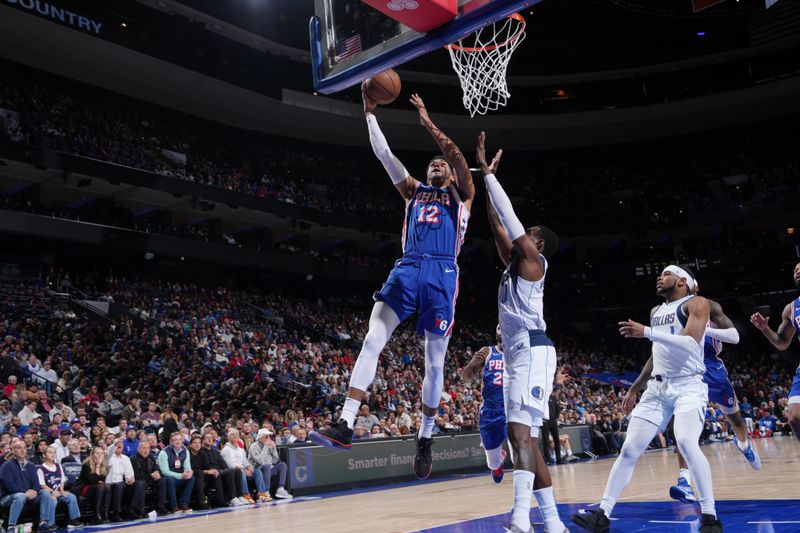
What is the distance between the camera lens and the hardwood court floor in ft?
25.9

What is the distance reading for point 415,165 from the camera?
37.7 metres

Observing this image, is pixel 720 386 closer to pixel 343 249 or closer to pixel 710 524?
pixel 710 524

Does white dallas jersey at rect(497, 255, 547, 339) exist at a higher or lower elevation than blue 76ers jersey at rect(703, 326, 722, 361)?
higher

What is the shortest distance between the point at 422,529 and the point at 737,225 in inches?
1276

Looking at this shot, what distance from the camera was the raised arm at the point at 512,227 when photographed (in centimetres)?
523

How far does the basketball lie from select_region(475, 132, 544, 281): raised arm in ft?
3.04

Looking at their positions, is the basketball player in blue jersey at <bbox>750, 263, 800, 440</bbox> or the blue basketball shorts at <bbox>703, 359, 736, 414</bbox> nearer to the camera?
the basketball player in blue jersey at <bbox>750, 263, 800, 440</bbox>

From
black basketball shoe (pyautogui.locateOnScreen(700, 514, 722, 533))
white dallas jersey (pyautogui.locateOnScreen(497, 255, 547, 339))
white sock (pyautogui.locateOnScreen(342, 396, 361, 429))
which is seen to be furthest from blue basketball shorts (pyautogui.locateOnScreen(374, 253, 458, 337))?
black basketball shoe (pyautogui.locateOnScreen(700, 514, 722, 533))

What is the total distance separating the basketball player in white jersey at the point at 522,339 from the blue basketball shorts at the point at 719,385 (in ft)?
13.5

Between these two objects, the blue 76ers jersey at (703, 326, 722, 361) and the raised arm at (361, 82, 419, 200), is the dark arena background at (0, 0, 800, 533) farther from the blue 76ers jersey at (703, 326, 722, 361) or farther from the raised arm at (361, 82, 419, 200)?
the blue 76ers jersey at (703, 326, 722, 361)

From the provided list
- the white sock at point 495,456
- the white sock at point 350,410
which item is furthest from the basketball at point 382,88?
the white sock at point 495,456

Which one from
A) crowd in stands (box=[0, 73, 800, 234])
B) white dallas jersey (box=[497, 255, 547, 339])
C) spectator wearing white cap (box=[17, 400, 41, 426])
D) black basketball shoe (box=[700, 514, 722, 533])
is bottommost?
black basketball shoe (box=[700, 514, 722, 533])

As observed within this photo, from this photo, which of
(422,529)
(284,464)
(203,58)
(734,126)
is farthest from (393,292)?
(734,126)

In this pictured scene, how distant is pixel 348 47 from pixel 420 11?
932 mm
